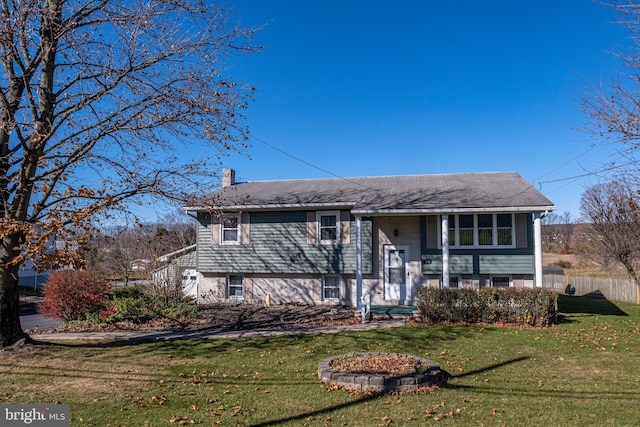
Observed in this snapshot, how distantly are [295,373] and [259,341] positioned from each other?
3232mm

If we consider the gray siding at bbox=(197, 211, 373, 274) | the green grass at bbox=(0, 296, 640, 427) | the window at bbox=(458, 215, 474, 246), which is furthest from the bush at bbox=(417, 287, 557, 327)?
the gray siding at bbox=(197, 211, 373, 274)

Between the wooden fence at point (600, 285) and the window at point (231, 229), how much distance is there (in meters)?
20.4

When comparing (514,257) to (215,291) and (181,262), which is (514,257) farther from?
(181,262)

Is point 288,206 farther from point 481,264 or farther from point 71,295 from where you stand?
point 71,295

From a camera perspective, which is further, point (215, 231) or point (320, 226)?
point (215, 231)

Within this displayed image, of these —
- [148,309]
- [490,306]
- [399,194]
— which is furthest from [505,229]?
[148,309]

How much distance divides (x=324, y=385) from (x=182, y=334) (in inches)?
250

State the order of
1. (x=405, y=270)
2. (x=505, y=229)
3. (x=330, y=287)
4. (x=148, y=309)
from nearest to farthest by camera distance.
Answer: (x=148, y=309) → (x=505, y=229) → (x=405, y=270) → (x=330, y=287)

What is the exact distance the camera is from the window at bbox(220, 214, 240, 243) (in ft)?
60.3

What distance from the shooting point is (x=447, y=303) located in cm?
1290

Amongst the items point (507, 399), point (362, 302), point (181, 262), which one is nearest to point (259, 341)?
point (362, 302)

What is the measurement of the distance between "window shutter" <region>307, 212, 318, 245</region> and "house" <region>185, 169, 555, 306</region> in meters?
0.04

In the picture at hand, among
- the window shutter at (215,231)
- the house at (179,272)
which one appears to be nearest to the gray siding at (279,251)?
the window shutter at (215,231)

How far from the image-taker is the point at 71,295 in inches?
573
